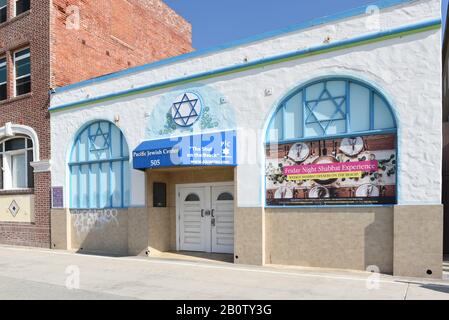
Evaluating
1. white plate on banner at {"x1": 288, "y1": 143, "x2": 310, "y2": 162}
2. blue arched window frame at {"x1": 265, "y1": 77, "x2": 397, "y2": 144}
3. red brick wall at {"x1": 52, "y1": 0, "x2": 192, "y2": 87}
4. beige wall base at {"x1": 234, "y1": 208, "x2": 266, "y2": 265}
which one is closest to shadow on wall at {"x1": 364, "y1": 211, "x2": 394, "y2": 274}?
→ blue arched window frame at {"x1": 265, "y1": 77, "x2": 397, "y2": 144}

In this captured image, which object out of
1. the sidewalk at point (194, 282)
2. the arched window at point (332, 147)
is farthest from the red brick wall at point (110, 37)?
the arched window at point (332, 147)

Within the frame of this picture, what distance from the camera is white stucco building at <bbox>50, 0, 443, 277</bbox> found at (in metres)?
7.87

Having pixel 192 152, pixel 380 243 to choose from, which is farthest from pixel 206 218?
pixel 380 243

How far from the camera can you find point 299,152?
360 inches

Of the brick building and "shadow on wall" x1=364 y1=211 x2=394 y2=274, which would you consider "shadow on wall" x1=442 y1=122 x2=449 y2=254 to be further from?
the brick building

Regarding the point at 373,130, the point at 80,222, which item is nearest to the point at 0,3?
the point at 80,222

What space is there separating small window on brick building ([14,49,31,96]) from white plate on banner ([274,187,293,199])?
10423 millimetres

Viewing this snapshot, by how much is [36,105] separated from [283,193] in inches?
385

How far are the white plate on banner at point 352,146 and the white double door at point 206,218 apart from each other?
136 inches

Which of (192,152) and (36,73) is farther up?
(36,73)

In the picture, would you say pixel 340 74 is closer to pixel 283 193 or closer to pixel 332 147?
pixel 332 147

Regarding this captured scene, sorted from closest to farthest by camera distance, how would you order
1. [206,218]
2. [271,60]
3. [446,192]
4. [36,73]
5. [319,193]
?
[319,193], [271,60], [446,192], [206,218], [36,73]

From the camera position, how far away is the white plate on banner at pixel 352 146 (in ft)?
27.8
